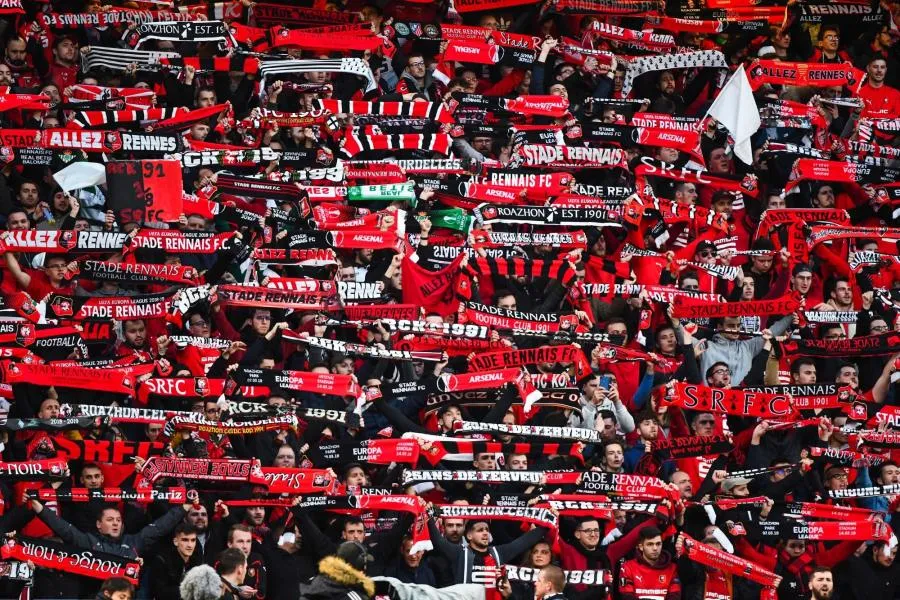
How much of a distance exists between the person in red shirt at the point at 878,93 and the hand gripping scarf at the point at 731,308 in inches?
141

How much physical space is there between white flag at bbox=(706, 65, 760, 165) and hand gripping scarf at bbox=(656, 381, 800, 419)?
11.0ft

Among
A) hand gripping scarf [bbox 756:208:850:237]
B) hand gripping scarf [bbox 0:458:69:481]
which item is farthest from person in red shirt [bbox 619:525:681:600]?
hand gripping scarf [bbox 756:208:850:237]

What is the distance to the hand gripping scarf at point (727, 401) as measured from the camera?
1523 centimetres

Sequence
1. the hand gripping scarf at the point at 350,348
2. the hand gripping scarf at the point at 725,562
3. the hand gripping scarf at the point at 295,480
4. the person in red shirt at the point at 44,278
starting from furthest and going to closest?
the person in red shirt at the point at 44,278
the hand gripping scarf at the point at 350,348
the hand gripping scarf at the point at 725,562
the hand gripping scarf at the point at 295,480

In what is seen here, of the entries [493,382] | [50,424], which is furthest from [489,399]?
[50,424]

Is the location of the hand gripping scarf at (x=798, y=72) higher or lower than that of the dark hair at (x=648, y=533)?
higher

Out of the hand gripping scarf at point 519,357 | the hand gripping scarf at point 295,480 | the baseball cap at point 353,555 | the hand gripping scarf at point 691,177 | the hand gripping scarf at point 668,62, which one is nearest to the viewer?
the baseball cap at point 353,555

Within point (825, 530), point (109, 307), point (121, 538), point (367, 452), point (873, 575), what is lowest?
point (873, 575)

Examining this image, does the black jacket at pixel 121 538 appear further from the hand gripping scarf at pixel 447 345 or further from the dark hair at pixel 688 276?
the dark hair at pixel 688 276

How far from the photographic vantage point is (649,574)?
13.9 m

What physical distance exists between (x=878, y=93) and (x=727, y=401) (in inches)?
203

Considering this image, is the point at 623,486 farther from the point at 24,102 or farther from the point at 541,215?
the point at 24,102

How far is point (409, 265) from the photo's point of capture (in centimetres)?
1588

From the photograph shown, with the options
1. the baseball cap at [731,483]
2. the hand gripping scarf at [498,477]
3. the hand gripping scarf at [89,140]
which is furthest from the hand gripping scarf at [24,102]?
the baseball cap at [731,483]
